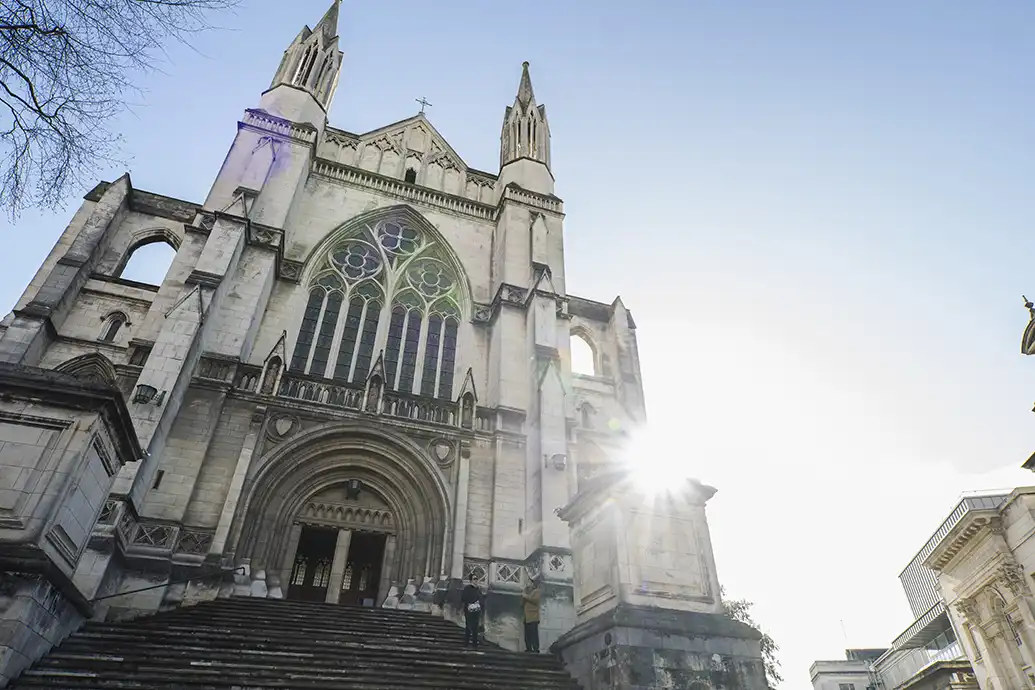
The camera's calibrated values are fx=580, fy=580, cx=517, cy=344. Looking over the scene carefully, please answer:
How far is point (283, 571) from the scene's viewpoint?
43.1 feet

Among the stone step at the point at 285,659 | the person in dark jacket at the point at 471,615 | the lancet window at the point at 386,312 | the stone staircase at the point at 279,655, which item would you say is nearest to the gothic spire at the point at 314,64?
the lancet window at the point at 386,312

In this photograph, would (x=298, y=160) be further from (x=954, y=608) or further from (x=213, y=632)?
(x=954, y=608)

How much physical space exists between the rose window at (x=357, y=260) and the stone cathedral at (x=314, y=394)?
0.35 ft

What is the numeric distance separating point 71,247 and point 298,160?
6751 millimetres

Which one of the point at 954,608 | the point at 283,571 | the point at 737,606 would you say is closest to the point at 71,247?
the point at 283,571

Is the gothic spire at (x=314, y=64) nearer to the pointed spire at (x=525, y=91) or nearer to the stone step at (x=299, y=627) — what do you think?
the pointed spire at (x=525, y=91)

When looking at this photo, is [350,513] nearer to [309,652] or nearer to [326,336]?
[326,336]

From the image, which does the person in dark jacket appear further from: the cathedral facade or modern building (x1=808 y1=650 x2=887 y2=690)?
modern building (x1=808 y1=650 x2=887 y2=690)

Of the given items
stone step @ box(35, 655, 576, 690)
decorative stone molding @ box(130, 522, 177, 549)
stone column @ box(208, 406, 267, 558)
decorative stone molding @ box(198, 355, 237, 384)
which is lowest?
stone step @ box(35, 655, 576, 690)

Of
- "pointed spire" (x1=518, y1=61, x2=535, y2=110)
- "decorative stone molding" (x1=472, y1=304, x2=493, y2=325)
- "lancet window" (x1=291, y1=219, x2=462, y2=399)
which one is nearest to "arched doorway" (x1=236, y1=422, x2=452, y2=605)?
"lancet window" (x1=291, y1=219, x2=462, y2=399)

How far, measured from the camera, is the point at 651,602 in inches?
336

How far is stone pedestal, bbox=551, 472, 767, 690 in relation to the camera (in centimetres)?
805

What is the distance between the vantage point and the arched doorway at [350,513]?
13570mm

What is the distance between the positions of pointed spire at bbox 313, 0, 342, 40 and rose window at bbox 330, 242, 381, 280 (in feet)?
32.4
